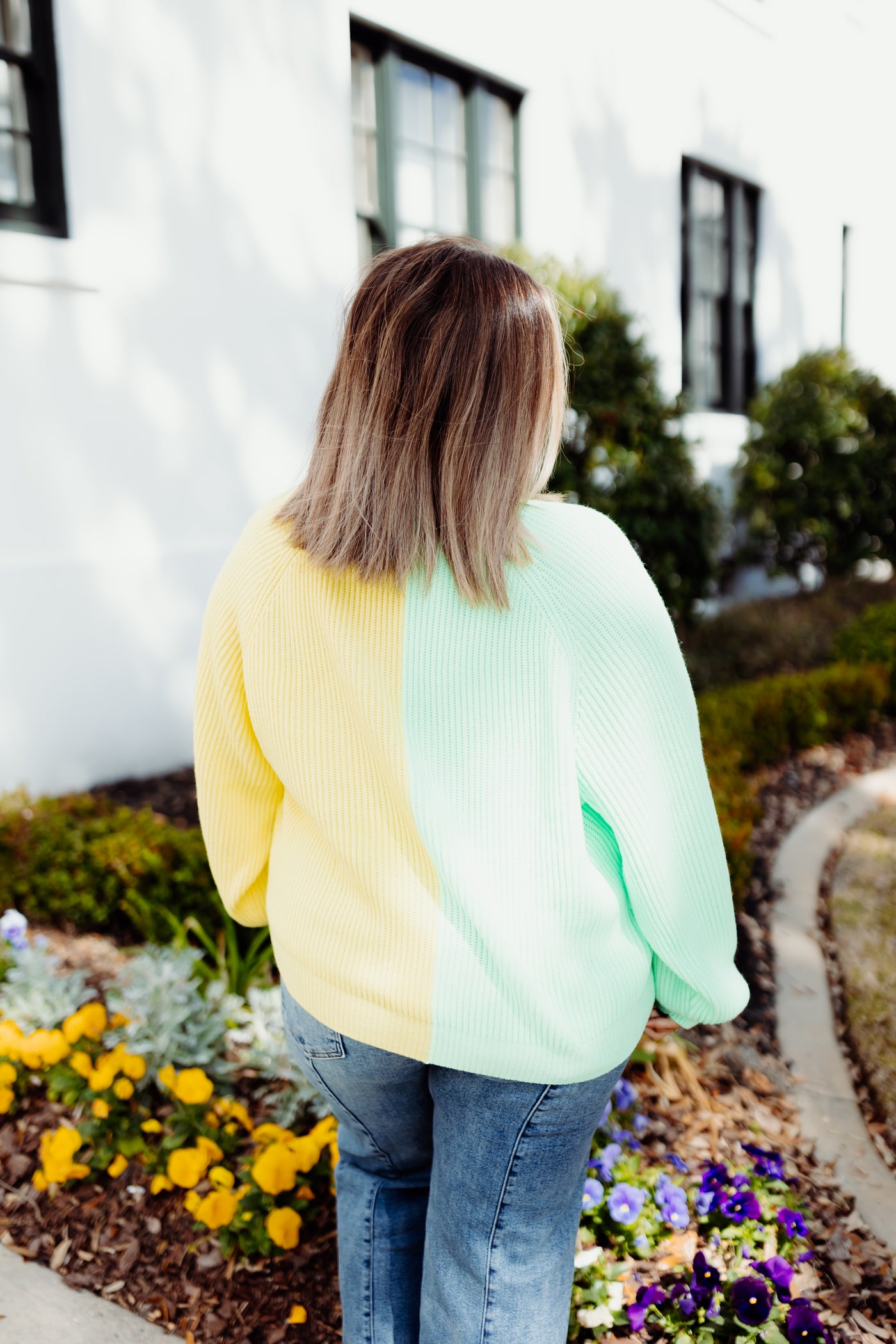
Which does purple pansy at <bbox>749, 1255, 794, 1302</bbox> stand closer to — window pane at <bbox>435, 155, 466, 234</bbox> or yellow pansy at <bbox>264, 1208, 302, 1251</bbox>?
yellow pansy at <bbox>264, 1208, 302, 1251</bbox>

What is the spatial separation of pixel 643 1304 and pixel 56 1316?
46.3 inches

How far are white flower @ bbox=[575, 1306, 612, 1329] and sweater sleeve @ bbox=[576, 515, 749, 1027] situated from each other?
37.6 inches

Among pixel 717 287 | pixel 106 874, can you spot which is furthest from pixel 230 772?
pixel 717 287

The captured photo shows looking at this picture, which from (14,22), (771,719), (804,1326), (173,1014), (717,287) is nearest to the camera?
(804,1326)

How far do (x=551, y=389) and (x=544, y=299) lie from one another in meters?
0.12

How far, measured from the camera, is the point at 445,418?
133cm

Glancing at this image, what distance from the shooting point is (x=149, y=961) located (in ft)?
9.05

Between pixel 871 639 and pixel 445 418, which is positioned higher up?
pixel 445 418

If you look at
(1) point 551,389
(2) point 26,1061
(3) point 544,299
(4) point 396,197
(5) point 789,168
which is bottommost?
(2) point 26,1061

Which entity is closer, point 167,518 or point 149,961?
point 149,961

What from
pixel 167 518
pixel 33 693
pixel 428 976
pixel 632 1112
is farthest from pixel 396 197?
pixel 428 976

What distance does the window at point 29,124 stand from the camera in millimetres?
4363

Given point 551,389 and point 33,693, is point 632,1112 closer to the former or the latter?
point 551,389

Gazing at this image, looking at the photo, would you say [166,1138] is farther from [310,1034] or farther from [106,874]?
[106,874]
